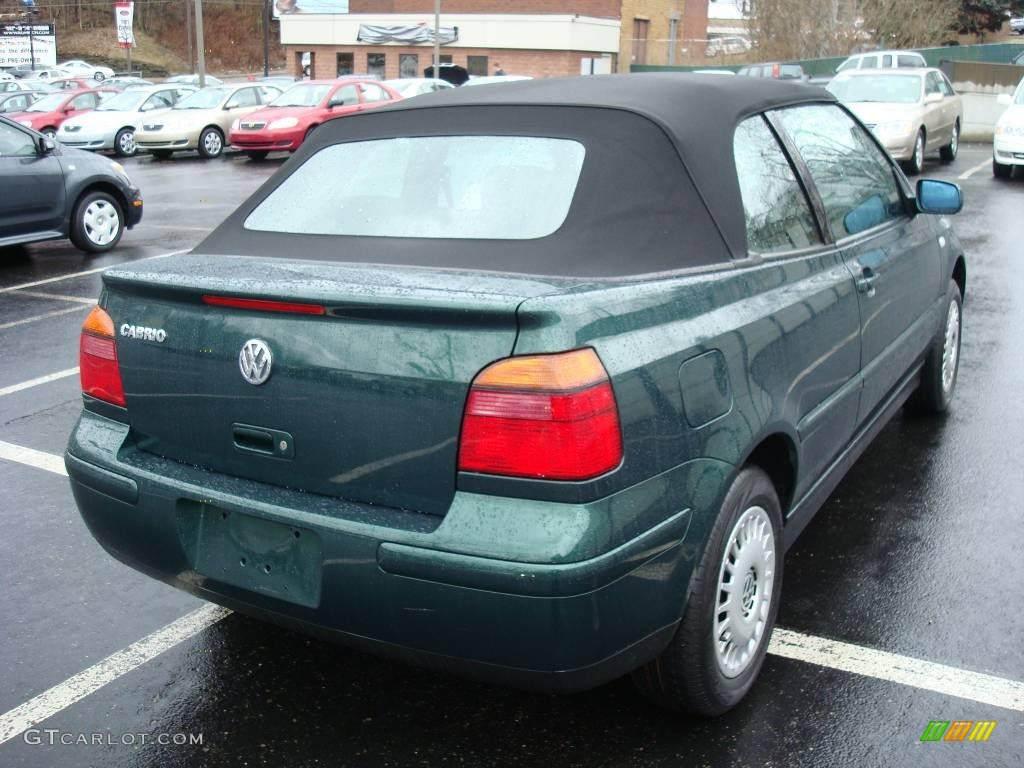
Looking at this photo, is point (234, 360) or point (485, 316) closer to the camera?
point (485, 316)

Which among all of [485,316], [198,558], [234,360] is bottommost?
[198,558]

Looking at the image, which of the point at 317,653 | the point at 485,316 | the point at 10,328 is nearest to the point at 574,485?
the point at 485,316

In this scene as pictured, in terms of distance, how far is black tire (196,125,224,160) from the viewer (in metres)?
23.7

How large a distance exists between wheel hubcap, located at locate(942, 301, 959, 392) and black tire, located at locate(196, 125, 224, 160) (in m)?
20.8

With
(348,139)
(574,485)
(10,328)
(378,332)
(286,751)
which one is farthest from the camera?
(10,328)

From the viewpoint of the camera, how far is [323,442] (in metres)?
2.61

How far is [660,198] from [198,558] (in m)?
1.57

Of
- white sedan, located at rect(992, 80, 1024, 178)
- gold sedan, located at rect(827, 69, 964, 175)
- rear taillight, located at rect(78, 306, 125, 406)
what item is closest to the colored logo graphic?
rear taillight, located at rect(78, 306, 125, 406)

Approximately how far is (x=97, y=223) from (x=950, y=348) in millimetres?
8769

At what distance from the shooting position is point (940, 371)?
5391mm

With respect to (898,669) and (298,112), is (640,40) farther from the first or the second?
(898,669)

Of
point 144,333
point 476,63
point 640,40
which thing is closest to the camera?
point 144,333

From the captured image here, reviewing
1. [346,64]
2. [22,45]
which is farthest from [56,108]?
[22,45]

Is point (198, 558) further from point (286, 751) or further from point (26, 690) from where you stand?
point (26, 690)
